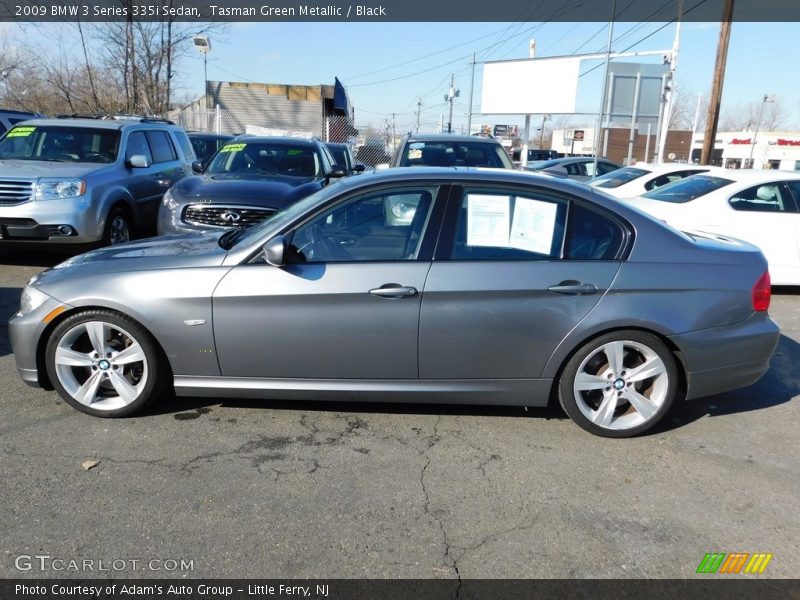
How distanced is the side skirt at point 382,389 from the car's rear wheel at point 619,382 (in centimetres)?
20

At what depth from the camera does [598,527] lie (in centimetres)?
299

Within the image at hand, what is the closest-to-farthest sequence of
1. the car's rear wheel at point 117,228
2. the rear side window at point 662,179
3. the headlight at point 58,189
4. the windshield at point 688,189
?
1. the headlight at point 58,189
2. the car's rear wheel at point 117,228
3. the windshield at point 688,189
4. the rear side window at point 662,179

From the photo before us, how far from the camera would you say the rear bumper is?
3.80m

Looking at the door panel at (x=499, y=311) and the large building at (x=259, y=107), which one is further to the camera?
the large building at (x=259, y=107)

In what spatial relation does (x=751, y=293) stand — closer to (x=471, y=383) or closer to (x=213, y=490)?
(x=471, y=383)

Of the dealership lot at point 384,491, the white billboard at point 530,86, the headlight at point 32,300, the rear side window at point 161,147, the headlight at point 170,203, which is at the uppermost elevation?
the white billboard at point 530,86

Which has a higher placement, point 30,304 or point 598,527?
point 30,304

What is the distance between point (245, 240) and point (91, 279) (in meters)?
0.96

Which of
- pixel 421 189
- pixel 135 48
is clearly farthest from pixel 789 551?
pixel 135 48

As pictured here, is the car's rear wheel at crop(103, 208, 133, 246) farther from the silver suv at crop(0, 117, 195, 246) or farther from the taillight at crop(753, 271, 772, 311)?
the taillight at crop(753, 271, 772, 311)

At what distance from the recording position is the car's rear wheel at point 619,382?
3797 mm

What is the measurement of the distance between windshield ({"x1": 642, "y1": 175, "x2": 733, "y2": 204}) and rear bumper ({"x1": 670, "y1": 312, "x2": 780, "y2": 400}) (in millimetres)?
4913

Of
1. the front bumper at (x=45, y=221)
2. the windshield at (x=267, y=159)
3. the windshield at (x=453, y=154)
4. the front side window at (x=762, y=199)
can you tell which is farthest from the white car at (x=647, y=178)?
the front bumper at (x=45, y=221)

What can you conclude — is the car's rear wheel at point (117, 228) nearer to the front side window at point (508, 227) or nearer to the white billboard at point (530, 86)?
the front side window at point (508, 227)
